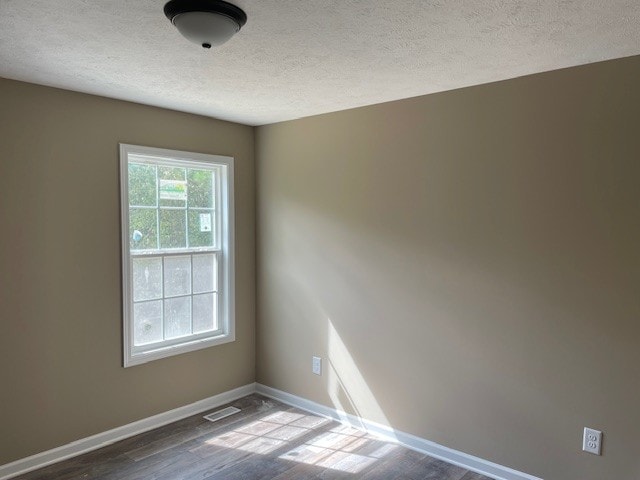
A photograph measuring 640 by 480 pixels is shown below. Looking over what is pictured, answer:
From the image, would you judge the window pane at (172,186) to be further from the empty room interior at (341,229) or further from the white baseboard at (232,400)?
the white baseboard at (232,400)

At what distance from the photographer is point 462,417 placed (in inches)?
115

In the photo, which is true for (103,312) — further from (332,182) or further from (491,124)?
(491,124)

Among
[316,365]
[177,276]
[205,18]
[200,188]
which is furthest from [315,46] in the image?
[316,365]

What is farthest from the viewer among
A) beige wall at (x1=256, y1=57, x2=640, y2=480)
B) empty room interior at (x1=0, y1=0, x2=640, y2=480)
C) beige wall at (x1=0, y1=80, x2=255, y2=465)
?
beige wall at (x1=0, y1=80, x2=255, y2=465)

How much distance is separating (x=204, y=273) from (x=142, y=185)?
2.87 feet

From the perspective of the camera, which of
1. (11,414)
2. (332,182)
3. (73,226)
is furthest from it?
(332,182)

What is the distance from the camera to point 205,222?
3834 millimetres

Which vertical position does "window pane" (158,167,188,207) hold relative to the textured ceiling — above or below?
below

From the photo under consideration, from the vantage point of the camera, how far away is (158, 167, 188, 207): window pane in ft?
11.5

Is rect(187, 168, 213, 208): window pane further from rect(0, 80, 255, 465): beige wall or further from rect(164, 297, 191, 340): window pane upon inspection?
rect(164, 297, 191, 340): window pane

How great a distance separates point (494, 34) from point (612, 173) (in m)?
0.97

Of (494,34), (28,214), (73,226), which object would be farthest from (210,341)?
(494,34)

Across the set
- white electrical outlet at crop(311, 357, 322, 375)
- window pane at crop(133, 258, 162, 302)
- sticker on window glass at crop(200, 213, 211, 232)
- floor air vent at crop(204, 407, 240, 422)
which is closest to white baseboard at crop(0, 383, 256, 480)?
floor air vent at crop(204, 407, 240, 422)

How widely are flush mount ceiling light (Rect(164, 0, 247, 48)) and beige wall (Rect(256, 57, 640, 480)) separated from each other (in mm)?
1587
